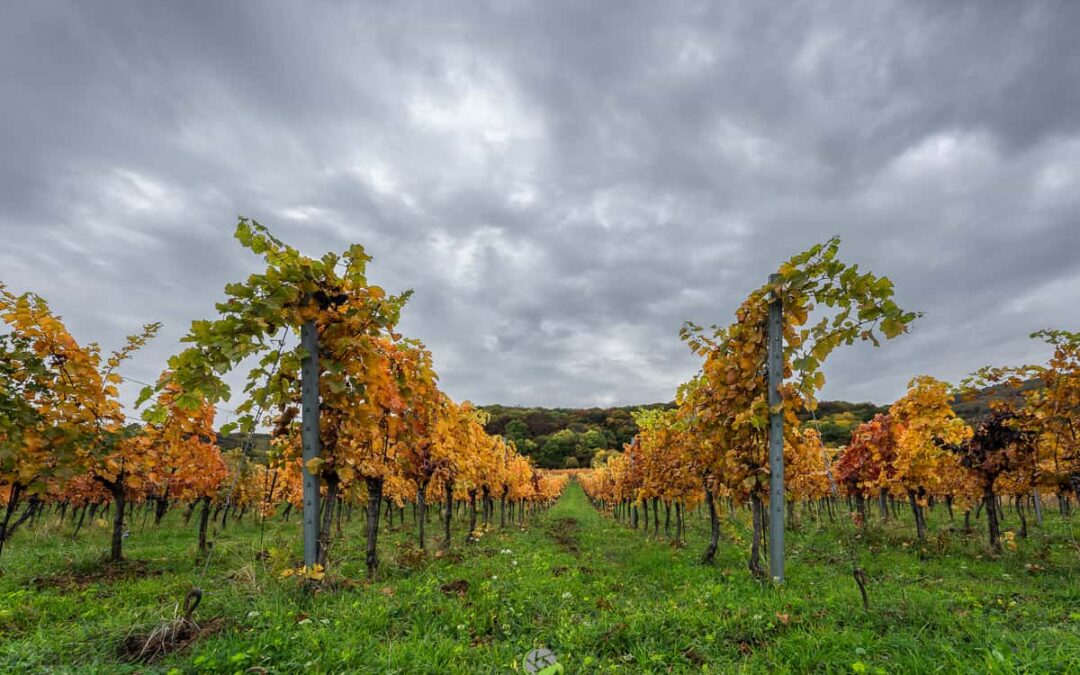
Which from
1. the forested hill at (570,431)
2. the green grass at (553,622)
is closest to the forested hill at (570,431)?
the forested hill at (570,431)

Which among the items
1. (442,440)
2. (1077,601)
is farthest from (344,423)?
(1077,601)

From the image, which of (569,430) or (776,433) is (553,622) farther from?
(569,430)

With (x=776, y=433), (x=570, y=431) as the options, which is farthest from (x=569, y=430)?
(x=776, y=433)

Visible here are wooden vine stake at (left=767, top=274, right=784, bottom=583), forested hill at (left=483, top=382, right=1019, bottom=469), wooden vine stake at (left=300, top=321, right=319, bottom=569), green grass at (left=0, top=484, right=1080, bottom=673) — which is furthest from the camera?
forested hill at (left=483, top=382, right=1019, bottom=469)

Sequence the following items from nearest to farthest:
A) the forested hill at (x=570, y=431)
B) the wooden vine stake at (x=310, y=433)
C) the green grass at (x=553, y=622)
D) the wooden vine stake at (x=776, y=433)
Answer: the green grass at (x=553, y=622)
the wooden vine stake at (x=310, y=433)
the wooden vine stake at (x=776, y=433)
the forested hill at (x=570, y=431)

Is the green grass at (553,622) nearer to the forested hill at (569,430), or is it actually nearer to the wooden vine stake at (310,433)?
the wooden vine stake at (310,433)

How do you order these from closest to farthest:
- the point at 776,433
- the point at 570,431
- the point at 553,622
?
1. the point at 553,622
2. the point at 776,433
3. the point at 570,431

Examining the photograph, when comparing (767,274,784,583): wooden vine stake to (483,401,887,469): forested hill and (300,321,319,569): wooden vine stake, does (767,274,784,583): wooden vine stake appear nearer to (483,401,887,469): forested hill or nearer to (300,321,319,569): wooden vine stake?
(300,321,319,569): wooden vine stake

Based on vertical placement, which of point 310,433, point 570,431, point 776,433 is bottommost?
point 570,431

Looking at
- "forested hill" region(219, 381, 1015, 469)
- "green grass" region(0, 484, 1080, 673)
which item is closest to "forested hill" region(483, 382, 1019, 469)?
"forested hill" region(219, 381, 1015, 469)

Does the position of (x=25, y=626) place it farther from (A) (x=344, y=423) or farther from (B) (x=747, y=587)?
(B) (x=747, y=587)

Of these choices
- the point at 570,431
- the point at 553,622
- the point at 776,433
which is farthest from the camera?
the point at 570,431

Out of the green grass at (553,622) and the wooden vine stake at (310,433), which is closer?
the green grass at (553,622)

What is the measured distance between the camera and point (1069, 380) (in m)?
7.68
